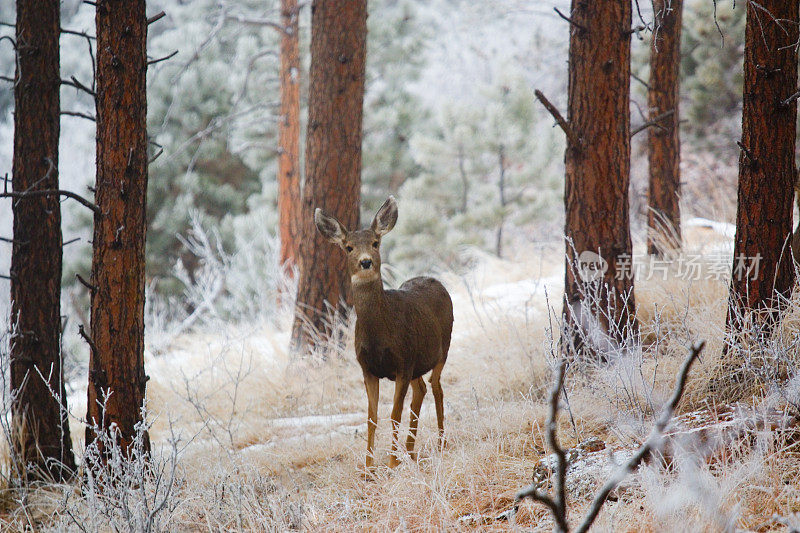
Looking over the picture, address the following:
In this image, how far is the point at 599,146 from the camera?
15.9 ft

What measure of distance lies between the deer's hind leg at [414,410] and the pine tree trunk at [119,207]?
4.98 ft

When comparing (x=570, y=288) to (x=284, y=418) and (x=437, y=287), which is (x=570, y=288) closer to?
(x=437, y=287)

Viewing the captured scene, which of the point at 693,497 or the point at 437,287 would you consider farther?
the point at 437,287

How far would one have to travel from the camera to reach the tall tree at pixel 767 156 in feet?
12.5

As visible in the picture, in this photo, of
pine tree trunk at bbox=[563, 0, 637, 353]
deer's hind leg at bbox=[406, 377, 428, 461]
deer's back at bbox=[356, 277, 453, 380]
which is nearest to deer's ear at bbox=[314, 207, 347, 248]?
deer's back at bbox=[356, 277, 453, 380]

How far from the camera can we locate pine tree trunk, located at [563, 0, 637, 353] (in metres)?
4.80

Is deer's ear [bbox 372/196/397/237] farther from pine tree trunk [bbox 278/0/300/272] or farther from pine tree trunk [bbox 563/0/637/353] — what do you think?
pine tree trunk [bbox 278/0/300/272]

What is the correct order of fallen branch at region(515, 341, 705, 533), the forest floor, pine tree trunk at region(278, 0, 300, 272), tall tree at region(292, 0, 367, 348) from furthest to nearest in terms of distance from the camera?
pine tree trunk at region(278, 0, 300, 272) < tall tree at region(292, 0, 367, 348) < the forest floor < fallen branch at region(515, 341, 705, 533)

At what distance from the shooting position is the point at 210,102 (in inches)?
641

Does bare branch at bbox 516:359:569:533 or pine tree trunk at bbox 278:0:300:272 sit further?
pine tree trunk at bbox 278:0:300:272

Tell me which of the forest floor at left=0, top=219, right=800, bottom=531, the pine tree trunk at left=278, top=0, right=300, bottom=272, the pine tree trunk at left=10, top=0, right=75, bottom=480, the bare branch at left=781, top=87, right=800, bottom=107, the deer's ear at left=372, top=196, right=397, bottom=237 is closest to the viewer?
the forest floor at left=0, top=219, right=800, bottom=531

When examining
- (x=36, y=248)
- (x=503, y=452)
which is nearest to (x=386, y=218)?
(x=503, y=452)

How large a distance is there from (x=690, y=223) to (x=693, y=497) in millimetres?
8246

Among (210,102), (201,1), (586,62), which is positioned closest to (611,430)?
(586,62)
